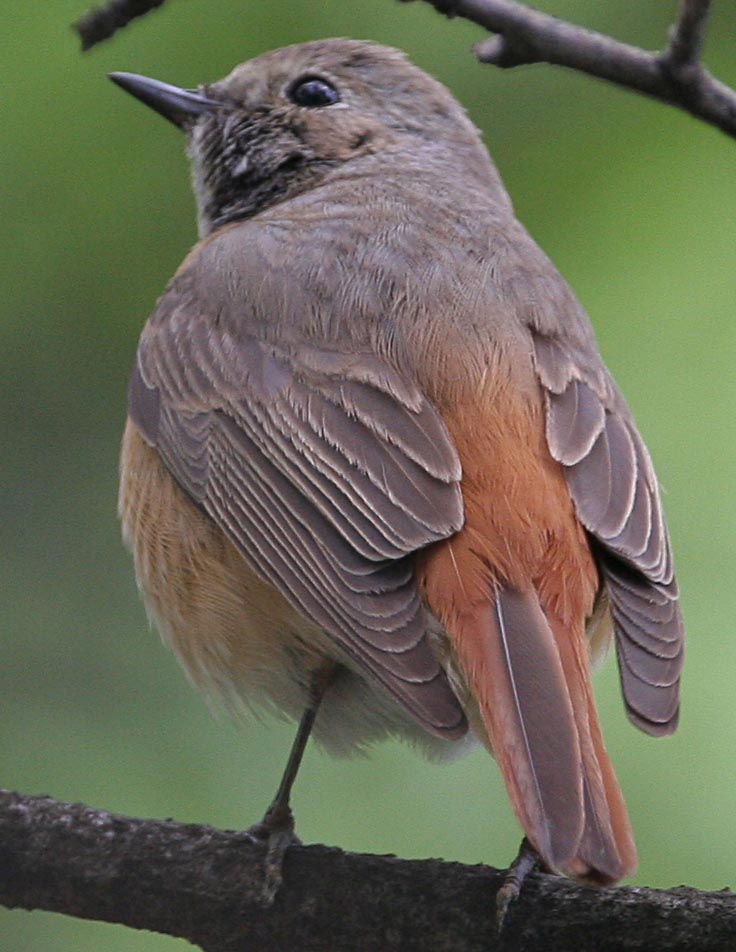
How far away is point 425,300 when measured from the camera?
4.34 meters

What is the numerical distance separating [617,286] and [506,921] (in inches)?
83.3

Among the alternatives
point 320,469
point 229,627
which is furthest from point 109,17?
point 229,627

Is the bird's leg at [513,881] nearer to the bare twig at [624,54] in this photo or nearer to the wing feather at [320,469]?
the wing feather at [320,469]

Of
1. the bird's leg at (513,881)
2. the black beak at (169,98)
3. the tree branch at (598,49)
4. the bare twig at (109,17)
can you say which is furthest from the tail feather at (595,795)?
the black beak at (169,98)

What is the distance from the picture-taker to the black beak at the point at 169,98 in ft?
15.0

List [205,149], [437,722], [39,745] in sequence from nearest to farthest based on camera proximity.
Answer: [437,722]
[39,745]
[205,149]

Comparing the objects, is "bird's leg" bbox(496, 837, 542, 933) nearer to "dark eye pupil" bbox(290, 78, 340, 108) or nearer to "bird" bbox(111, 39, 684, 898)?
"bird" bbox(111, 39, 684, 898)

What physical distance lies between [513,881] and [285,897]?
57cm

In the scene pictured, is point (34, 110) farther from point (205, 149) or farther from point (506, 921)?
point (506, 921)

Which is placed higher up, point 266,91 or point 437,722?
point 266,91

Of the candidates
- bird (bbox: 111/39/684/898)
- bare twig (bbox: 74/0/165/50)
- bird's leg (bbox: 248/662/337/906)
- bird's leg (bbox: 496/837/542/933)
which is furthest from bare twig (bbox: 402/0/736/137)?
bird's leg (bbox: 248/662/337/906)

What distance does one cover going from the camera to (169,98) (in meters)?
4.93

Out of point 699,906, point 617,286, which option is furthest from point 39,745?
point 617,286

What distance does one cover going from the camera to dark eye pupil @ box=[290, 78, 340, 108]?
545cm
